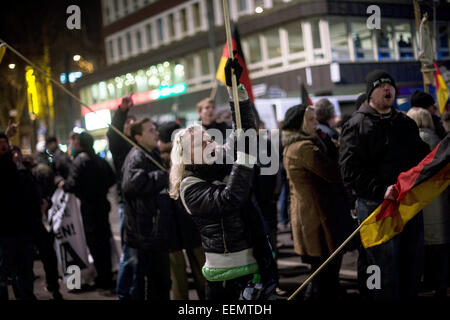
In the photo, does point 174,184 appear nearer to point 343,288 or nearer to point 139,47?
point 343,288

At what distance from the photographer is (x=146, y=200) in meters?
5.12

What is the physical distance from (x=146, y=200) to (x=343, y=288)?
222 cm

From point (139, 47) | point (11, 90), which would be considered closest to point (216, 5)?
point (139, 47)

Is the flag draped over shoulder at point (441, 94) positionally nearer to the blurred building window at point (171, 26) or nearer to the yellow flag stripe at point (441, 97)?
the yellow flag stripe at point (441, 97)

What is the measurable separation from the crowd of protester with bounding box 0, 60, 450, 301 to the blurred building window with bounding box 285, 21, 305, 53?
64.3ft

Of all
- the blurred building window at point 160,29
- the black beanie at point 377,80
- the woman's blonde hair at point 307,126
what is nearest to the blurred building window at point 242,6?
the blurred building window at point 160,29

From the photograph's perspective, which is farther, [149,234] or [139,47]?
[139,47]

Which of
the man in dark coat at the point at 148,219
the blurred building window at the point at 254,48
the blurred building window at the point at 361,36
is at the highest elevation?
the blurred building window at the point at 254,48

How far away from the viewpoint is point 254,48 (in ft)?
94.6

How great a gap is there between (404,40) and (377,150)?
1.92 m

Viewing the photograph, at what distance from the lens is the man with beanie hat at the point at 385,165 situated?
3.87 m

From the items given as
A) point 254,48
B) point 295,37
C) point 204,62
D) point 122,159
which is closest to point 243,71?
point 122,159

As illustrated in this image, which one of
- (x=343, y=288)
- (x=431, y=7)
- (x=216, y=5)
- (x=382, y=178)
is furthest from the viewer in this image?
(x=216, y=5)

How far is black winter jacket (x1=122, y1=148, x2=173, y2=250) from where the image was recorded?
5.00 m
